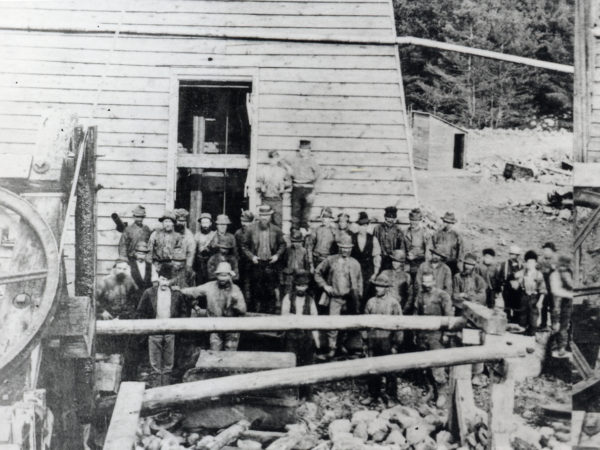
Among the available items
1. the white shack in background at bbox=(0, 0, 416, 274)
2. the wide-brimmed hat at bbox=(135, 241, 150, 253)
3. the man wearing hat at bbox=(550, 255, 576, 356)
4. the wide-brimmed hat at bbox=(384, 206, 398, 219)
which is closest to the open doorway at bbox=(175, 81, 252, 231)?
the white shack in background at bbox=(0, 0, 416, 274)

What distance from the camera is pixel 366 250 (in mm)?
8750

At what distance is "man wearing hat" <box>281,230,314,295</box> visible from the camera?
8445 mm

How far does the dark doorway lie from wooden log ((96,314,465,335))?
35.5ft

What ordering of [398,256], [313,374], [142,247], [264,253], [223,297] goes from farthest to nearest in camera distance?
[264,253], [398,256], [142,247], [223,297], [313,374]

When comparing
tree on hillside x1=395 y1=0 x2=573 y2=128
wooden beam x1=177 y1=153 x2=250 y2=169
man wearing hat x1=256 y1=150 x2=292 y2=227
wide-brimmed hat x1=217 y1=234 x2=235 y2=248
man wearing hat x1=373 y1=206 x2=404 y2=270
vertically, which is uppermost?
tree on hillside x1=395 y1=0 x2=573 y2=128

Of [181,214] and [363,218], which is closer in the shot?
[181,214]

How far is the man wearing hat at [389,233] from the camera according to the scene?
28.2ft

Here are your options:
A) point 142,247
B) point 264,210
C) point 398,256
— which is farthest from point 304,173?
point 142,247

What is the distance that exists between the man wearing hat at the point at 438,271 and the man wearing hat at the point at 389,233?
1.55 feet

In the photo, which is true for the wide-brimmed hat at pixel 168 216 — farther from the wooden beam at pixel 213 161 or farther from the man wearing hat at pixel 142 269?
the wooden beam at pixel 213 161

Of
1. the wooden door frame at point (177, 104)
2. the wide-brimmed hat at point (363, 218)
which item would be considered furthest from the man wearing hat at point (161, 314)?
the wide-brimmed hat at point (363, 218)

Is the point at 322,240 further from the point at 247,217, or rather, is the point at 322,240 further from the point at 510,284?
the point at 510,284

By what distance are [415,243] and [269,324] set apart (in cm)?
355

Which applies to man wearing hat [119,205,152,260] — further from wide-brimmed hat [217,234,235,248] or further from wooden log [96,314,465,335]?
wooden log [96,314,465,335]
